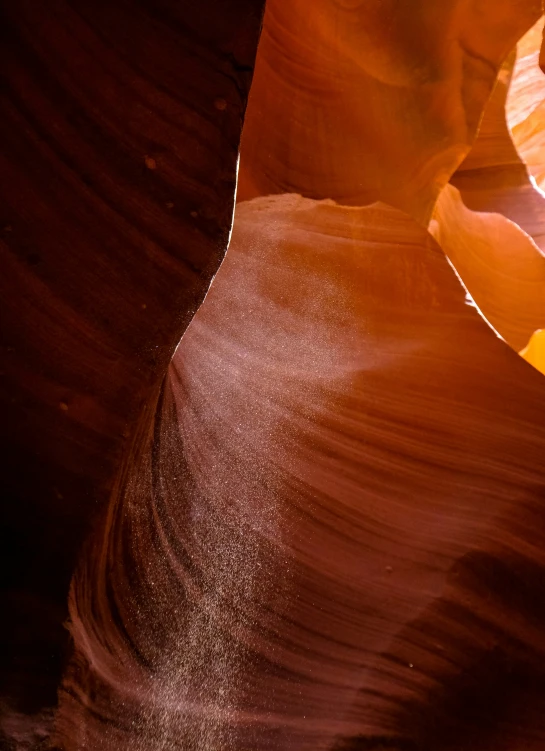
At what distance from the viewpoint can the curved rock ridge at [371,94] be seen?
9.67 ft

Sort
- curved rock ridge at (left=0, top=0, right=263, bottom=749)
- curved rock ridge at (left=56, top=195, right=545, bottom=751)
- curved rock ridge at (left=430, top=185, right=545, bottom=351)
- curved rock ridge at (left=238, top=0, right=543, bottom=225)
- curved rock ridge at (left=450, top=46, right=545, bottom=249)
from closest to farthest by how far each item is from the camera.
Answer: curved rock ridge at (left=0, top=0, right=263, bottom=749) → curved rock ridge at (left=56, top=195, right=545, bottom=751) → curved rock ridge at (left=238, top=0, right=543, bottom=225) → curved rock ridge at (left=430, top=185, right=545, bottom=351) → curved rock ridge at (left=450, top=46, right=545, bottom=249)

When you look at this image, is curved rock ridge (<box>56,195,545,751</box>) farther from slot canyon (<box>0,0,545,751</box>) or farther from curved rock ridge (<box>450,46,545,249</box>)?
curved rock ridge (<box>450,46,545,249</box>)

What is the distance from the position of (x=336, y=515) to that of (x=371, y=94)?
218 centimetres

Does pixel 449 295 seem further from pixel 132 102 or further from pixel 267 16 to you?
pixel 132 102

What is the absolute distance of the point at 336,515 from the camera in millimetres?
2533

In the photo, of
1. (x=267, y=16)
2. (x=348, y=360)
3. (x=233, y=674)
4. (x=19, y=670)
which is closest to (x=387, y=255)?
(x=348, y=360)

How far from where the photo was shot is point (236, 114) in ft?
4.63

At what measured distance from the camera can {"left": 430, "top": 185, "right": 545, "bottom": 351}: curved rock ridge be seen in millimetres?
5543

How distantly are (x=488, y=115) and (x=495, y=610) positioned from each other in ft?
17.6

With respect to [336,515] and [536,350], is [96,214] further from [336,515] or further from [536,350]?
[536,350]

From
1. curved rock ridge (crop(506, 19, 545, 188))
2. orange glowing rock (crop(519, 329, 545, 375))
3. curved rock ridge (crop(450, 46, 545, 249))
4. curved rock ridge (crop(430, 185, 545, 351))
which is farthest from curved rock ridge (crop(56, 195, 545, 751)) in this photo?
curved rock ridge (crop(506, 19, 545, 188))

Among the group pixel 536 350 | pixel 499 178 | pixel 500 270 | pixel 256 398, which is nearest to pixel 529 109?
pixel 499 178

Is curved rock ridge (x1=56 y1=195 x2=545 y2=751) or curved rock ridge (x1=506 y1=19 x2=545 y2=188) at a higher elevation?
curved rock ridge (x1=506 y1=19 x2=545 y2=188)

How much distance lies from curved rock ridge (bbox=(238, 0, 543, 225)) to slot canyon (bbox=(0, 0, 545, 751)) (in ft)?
0.05
